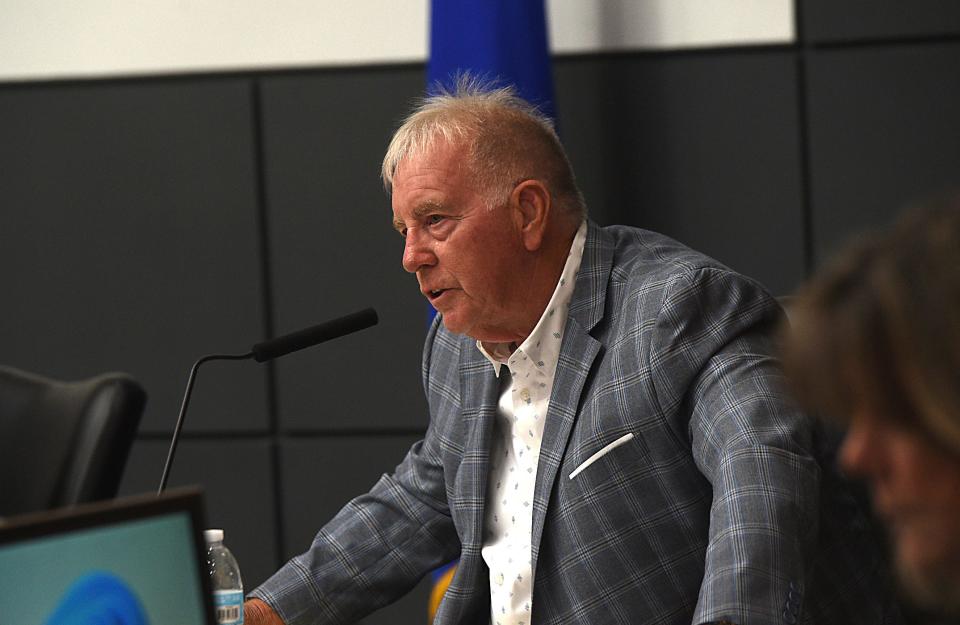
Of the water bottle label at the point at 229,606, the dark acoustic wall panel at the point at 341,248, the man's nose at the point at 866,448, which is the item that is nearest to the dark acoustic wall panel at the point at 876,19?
the dark acoustic wall panel at the point at 341,248

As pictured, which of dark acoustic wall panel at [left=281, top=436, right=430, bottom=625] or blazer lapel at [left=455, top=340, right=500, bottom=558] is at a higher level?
blazer lapel at [left=455, top=340, right=500, bottom=558]

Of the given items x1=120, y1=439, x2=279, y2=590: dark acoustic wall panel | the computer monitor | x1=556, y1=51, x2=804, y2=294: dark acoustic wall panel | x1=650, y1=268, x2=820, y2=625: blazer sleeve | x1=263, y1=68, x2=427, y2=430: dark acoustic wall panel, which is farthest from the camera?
x1=120, y1=439, x2=279, y2=590: dark acoustic wall panel

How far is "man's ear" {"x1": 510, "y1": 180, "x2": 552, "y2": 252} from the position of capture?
5.67 feet

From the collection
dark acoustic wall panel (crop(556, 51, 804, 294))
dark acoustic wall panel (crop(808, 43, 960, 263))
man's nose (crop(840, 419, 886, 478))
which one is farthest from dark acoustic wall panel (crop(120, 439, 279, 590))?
man's nose (crop(840, 419, 886, 478))

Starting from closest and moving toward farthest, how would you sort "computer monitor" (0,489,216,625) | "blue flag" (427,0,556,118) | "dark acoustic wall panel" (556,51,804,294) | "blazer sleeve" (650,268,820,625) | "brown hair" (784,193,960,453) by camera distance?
"brown hair" (784,193,960,453) → "computer monitor" (0,489,216,625) → "blazer sleeve" (650,268,820,625) → "blue flag" (427,0,556,118) → "dark acoustic wall panel" (556,51,804,294)

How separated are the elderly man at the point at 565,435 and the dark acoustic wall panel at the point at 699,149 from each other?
3.44 ft

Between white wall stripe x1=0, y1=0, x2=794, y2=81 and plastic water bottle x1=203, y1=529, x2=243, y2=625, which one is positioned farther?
white wall stripe x1=0, y1=0, x2=794, y2=81

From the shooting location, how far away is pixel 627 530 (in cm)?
156

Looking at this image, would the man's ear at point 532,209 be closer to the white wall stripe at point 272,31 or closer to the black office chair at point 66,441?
the black office chair at point 66,441

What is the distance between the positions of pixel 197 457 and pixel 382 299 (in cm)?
60

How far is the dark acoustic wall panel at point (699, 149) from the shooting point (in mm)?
2797

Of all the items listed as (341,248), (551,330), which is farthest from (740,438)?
(341,248)

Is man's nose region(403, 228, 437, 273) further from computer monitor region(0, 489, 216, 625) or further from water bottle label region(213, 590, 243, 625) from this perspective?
computer monitor region(0, 489, 216, 625)

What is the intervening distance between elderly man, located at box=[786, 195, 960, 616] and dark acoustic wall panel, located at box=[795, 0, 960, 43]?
7.33ft
